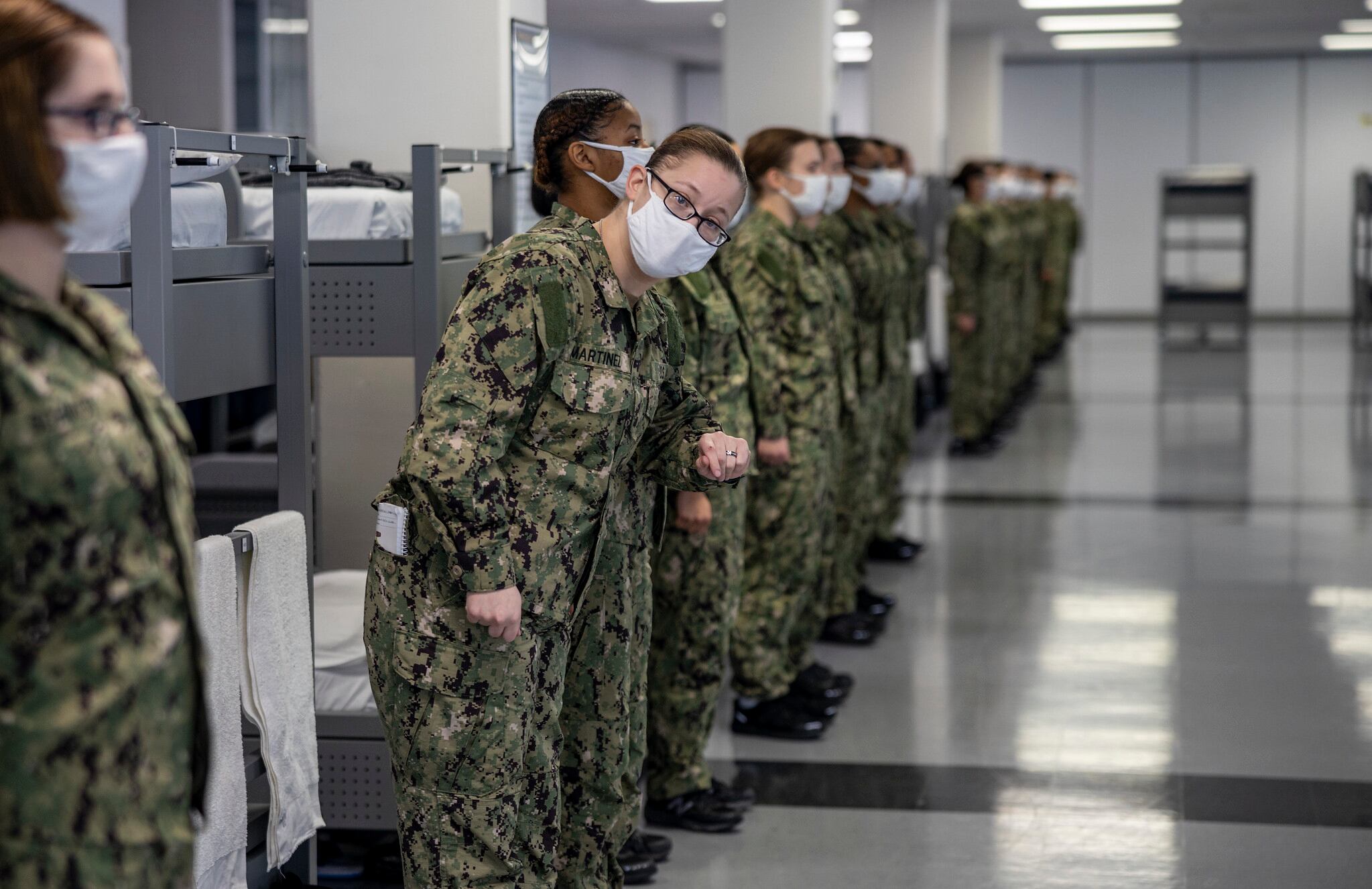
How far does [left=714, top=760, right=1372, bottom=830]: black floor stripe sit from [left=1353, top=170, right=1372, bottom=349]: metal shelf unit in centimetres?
1427

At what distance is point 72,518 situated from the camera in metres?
1.34

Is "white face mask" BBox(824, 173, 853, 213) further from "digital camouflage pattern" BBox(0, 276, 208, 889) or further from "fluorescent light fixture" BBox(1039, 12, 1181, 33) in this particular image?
"fluorescent light fixture" BBox(1039, 12, 1181, 33)

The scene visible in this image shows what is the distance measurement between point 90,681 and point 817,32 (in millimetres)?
6230

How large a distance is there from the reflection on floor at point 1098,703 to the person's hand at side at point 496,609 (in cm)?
124

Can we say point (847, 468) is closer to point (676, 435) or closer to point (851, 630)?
point (851, 630)

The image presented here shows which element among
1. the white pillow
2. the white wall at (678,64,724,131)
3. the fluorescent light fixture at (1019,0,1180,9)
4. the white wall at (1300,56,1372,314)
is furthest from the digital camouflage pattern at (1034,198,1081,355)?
the white pillow

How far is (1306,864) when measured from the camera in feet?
10.8

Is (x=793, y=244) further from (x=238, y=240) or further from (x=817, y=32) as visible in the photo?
(x=817, y=32)

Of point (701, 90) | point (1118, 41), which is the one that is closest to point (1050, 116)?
point (1118, 41)

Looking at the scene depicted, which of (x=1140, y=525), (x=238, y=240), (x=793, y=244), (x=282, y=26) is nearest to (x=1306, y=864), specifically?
(x=793, y=244)

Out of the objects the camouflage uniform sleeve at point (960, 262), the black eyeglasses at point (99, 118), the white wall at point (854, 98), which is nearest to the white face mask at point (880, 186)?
the camouflage uniform sleeve at point (960, 262)

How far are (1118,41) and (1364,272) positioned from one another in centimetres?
393

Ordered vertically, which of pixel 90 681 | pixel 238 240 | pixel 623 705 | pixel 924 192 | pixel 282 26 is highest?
pixel 282 26

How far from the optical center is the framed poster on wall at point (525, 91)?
408cm
